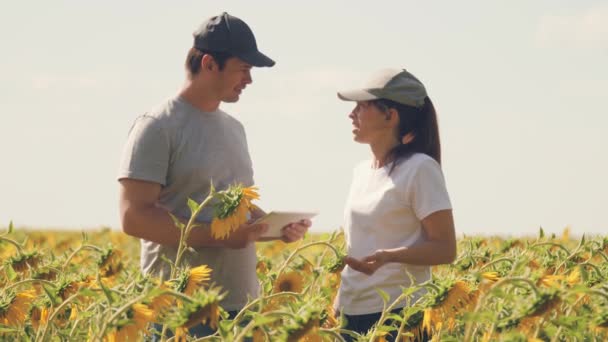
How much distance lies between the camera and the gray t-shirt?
4.07 m

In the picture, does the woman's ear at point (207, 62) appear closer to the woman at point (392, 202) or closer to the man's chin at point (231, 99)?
the man's chin at point (231, 99)

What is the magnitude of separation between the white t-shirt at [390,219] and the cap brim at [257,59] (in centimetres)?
68

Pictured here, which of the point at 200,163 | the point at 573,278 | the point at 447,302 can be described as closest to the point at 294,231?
the point at 200,163

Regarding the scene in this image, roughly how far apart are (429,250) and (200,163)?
101cm

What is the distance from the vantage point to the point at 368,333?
3602 mm

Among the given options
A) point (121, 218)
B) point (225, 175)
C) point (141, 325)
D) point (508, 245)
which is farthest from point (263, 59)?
point (508, 245)

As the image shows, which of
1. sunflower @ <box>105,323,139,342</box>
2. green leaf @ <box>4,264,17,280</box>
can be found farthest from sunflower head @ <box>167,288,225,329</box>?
green leaf @ <box>4,264,17,280</box>

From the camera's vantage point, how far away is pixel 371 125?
3.98m

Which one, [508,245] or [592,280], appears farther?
[508,245]

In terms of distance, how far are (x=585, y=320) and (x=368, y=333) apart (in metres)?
0.79

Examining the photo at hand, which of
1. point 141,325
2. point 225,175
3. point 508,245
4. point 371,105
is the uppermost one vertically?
point 371,105

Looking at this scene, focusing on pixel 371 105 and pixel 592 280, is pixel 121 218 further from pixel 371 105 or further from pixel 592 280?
pixel 592 280

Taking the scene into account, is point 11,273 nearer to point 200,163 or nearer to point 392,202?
point 200,163

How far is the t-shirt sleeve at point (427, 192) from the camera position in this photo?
371cm
